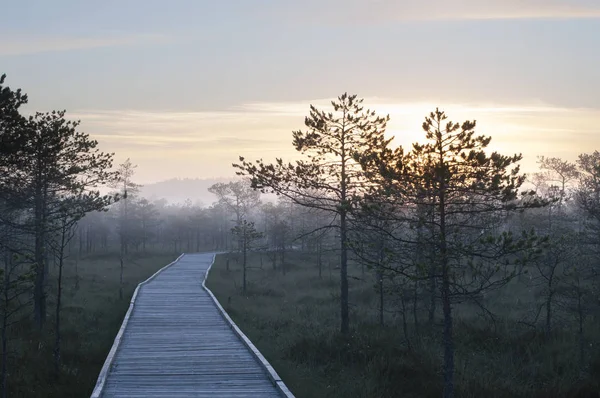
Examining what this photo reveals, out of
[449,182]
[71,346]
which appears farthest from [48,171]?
[449,182]

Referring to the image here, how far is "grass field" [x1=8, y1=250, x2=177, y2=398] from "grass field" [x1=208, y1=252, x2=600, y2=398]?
16.2 feet

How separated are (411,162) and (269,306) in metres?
20.5

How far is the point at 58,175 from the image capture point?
74.6ft

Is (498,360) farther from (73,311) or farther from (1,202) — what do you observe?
(1,202)

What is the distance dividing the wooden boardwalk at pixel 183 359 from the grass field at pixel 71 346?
856 mm

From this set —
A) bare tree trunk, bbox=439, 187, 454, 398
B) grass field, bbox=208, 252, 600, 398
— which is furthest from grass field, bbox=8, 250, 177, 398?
bare tree trunk, bbox=439, 187, 454, 398

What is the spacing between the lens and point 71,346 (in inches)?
699

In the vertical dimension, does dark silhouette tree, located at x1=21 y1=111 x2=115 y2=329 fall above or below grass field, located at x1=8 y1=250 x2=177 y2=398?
above

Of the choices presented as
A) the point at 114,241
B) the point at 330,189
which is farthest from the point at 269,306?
the point at 114,241

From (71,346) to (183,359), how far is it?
18.5 feet

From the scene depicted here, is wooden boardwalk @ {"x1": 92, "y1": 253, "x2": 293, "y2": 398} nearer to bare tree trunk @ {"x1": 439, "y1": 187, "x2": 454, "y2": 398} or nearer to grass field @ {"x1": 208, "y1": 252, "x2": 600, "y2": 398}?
grass field @ {"x1": 208, "y1": 252, "x2": 600, "y2": 398}

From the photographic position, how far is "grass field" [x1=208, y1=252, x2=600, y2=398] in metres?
14.9

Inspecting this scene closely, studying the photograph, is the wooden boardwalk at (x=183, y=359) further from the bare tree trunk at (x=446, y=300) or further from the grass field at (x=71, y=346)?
the bare tree trunk at (x=446, y=300)

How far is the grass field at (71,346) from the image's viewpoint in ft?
43.7
